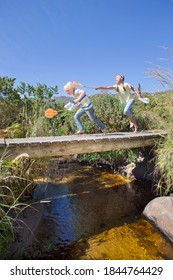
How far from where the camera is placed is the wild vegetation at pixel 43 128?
396 centimetres

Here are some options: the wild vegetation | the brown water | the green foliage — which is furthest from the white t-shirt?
the brown water

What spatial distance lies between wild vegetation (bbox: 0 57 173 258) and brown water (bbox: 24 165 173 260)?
26.2 inches

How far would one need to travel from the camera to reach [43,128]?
22.6 feet

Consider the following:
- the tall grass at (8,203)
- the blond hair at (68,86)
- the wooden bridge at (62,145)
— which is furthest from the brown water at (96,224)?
the blond hair at (68,86)

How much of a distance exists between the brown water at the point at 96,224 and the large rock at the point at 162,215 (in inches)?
5.5

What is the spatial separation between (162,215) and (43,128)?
12.6 feet

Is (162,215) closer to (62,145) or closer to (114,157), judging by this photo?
(62,145)

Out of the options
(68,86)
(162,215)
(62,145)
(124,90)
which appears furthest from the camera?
(124,90)

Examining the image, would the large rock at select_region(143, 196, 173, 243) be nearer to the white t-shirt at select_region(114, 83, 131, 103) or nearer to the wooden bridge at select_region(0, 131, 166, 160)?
the wooden bridge at select_region(0, 131, 166, 160)

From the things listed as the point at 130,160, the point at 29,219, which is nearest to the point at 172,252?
the point at 29,219

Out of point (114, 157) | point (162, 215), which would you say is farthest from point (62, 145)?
point (114, 157)

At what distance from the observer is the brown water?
4012mm

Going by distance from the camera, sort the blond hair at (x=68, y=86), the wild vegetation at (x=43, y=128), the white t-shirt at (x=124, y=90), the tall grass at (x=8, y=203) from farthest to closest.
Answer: the white t-shirt at (x=124, y=90)
the blond hair at (x=68, y=86)
the wild vegetation at (x=43, y=128)
the tall grass at (x=8, y=203)

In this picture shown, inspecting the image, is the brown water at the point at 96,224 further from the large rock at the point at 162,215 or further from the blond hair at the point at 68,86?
the blond hair at the point at 68,86
